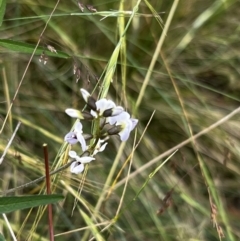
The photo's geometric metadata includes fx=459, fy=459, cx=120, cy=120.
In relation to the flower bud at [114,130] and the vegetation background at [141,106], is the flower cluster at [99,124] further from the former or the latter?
the vegetation background at [141,106]

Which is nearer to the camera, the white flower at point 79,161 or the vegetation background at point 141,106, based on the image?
the white flower at point 79,161

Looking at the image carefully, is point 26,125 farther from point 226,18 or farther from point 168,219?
point 226,18

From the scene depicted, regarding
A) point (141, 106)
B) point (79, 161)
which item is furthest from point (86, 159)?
point (141, 106)

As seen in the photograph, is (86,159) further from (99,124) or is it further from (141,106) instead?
(141,106)

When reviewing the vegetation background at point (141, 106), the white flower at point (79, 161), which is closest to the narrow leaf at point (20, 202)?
the white flower at point (79, 161)

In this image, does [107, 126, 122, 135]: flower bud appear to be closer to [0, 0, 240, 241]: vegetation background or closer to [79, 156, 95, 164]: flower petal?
[79, 156, 95, 164]: flower petal

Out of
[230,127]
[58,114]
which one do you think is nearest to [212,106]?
[230,127]

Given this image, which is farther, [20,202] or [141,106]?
[141,106]

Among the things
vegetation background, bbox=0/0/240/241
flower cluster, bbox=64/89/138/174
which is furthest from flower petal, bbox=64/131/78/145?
vegetation background, bbox=0/0/240/241
